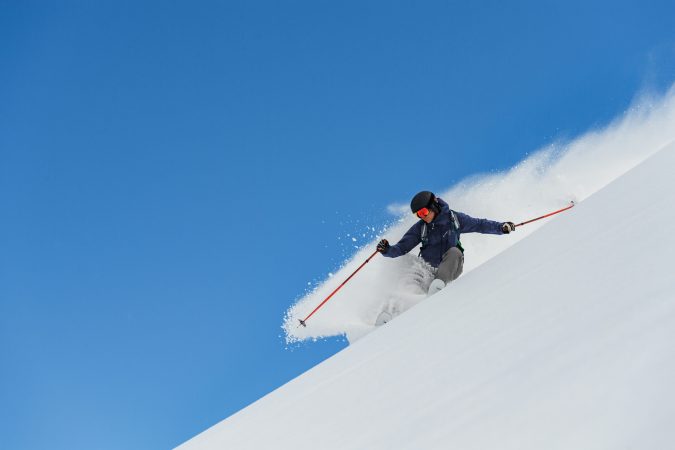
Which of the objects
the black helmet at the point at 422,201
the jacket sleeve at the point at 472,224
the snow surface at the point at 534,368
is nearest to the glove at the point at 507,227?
the jacket sleeve at the point at 472,224

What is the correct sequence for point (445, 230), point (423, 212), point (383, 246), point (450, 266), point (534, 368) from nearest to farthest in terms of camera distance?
point (534, 368)
point (450, 266)
point (423, 212)
point (445, 230)
point (383, 246)

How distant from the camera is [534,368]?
142 centimetres

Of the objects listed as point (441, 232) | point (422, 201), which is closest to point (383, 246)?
point (441, 232)

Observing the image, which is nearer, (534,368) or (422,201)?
(534,368)

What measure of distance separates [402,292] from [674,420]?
20.9 ft

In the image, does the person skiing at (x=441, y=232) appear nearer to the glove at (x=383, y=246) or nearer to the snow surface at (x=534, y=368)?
the glove at (x=383, y=246)

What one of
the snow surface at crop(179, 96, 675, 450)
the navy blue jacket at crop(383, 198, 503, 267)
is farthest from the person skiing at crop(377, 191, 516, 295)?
the snow surface at crop(179, 96, 675, 450)

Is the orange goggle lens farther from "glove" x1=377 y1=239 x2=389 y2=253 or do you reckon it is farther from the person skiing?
"glove" x1=377 y1=239 x2=389 y2=253

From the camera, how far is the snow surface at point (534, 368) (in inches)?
38.6

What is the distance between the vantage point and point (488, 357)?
1781 mm

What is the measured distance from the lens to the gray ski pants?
18.7 ft

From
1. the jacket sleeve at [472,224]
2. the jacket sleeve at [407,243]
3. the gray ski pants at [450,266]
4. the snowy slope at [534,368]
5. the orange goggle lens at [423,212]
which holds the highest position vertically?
the jacket sleeve at [407,243]

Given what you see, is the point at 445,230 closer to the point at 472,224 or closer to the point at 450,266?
the point at 472,224

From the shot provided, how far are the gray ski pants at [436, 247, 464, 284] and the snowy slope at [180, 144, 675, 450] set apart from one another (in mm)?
2056
